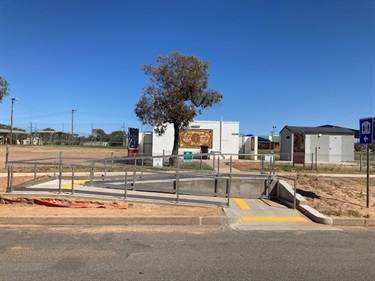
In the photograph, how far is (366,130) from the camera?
10078mm

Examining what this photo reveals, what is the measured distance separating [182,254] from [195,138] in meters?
25.2

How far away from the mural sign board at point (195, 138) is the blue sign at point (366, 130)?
2090cm

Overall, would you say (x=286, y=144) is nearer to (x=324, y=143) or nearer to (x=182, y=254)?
(x=324, y=143)

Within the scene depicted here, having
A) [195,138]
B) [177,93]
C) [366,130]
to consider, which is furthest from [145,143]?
[366,130]

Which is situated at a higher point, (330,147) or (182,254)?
(330,147)

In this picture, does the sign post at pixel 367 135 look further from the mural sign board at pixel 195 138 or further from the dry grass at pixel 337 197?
the mural sign board at pixel 195 138

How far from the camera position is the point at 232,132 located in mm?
31344

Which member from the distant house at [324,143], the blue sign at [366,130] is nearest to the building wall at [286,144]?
the distant house at [324,143]

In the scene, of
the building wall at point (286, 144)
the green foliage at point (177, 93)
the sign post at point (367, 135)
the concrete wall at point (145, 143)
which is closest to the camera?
the sign post at point (367, 135)

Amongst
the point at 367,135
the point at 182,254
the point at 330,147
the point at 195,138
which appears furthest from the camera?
the point at 195,138

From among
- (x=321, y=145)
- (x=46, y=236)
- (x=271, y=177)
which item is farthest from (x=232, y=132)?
(x=46, y=236)

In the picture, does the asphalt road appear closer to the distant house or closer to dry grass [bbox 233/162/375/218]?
dry grass [bbox 233/162/375/218]

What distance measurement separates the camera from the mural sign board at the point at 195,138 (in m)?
30.7

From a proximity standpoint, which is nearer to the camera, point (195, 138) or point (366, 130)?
point (366, 130)
